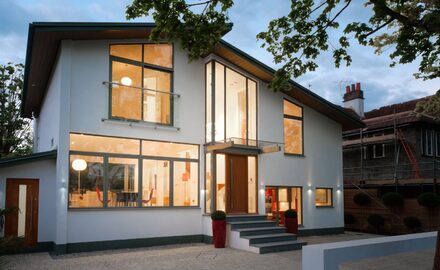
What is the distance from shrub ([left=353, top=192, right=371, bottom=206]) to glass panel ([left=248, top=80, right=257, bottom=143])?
5685 millimetres

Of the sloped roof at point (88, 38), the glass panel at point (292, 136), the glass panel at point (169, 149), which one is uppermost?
the sloped roof at point (88, 38)

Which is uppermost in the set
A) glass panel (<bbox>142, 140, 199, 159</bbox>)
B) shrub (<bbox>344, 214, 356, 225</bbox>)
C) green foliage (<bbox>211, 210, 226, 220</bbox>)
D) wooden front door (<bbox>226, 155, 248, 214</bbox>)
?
glass panel (<bbox>142, 140, 199, 159</bbox>)

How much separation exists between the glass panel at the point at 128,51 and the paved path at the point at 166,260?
560 cm

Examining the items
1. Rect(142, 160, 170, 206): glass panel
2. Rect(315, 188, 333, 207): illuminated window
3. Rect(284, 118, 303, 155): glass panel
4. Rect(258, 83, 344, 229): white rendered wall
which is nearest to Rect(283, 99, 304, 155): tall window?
Rect(284, 118, 303, 155): glass panel

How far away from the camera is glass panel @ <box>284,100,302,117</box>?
15.7 meters

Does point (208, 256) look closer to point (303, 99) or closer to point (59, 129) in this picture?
point (59, 129)

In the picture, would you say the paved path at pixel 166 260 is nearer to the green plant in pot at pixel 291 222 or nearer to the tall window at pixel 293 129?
the green plant in pot at pixel 291 222

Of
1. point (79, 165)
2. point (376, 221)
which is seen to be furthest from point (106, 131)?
point (376, 221)

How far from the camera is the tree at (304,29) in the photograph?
749 cm

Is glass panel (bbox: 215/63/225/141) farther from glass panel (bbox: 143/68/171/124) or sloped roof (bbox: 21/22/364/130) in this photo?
glass panel (bbox: 143/68/171/124)

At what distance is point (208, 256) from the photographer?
416 inches

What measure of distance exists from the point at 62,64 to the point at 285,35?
6.08 meters

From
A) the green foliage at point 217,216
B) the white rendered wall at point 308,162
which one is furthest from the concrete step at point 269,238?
the white rendered wall at point 308,162

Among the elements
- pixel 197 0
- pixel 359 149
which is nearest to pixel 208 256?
pixel 197 0
